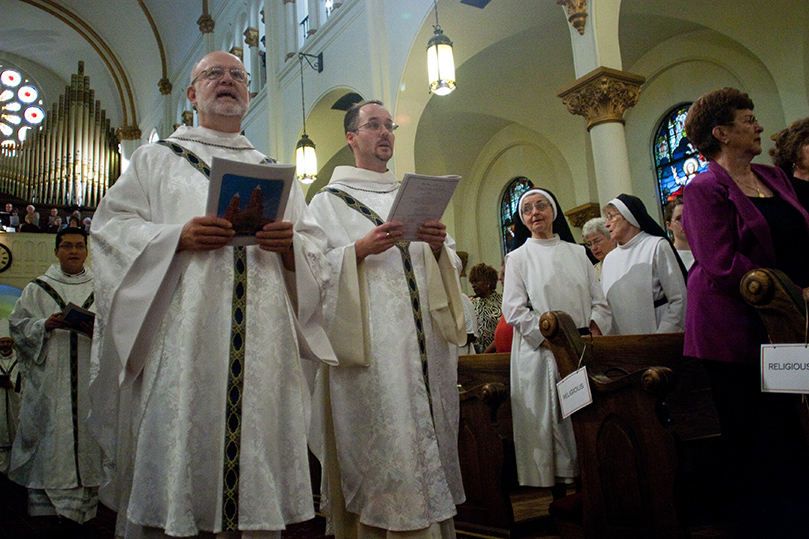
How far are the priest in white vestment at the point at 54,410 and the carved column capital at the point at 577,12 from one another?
198 inches

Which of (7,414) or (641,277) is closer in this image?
(641,277)

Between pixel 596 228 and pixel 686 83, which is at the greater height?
pixel 686 83

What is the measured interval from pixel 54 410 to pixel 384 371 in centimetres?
293

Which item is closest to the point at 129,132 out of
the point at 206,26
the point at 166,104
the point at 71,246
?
the point at 166,104

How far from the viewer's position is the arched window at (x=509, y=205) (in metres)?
13.0

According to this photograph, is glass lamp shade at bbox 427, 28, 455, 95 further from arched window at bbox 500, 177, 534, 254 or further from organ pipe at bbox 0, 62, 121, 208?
organ pipe at bbox 0, 62, 121, 208

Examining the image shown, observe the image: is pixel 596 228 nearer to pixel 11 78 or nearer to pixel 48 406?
pixel 48 406

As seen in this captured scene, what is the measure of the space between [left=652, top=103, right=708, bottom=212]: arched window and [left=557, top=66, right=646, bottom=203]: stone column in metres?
3.68

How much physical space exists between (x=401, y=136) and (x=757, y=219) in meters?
6.90

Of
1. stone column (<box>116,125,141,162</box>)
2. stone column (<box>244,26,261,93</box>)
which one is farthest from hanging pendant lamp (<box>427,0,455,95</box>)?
stone column (<box>116,125,141,162</box>)

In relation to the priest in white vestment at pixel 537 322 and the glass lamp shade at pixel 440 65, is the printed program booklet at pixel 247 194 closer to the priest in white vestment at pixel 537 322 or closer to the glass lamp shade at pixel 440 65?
the priest in white vestment at pixel 537 322

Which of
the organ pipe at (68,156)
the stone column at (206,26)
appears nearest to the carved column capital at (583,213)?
the stone column at (206,26)

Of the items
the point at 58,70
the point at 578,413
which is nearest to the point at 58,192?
the point at 58,70

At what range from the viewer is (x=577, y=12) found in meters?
6.55
